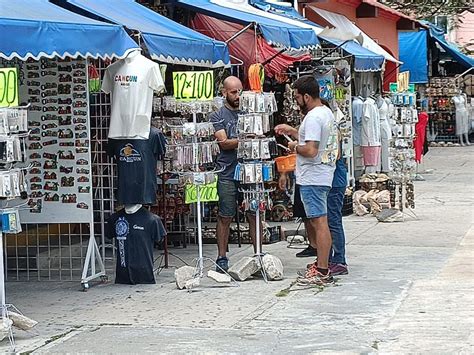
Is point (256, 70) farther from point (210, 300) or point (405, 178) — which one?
point (405, 178)

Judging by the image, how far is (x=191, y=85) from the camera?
31.4ft

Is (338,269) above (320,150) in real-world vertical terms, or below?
below

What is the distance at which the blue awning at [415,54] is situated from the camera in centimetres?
2744

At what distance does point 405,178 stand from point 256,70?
17.9ft

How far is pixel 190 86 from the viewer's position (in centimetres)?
956

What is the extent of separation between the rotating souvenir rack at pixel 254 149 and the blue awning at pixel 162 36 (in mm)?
792

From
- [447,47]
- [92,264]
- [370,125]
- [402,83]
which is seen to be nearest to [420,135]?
[370,125]

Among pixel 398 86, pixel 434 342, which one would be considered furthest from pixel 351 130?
pixel 434 342

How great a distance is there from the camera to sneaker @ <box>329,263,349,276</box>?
10.1 m

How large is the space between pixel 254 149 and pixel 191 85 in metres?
0.89

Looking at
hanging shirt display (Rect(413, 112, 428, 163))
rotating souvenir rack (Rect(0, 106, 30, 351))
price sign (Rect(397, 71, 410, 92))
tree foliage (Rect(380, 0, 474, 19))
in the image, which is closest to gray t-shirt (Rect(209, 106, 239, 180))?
rotating souvenir rack (Rect(0, 106, 30, 351))

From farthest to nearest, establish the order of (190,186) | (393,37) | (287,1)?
(393,37) → (287,1) → (190,186)

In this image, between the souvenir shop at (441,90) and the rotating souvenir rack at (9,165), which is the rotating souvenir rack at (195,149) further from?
the souvenir shop at (441,90)

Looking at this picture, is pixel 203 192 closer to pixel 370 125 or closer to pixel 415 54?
pixel 370 125
